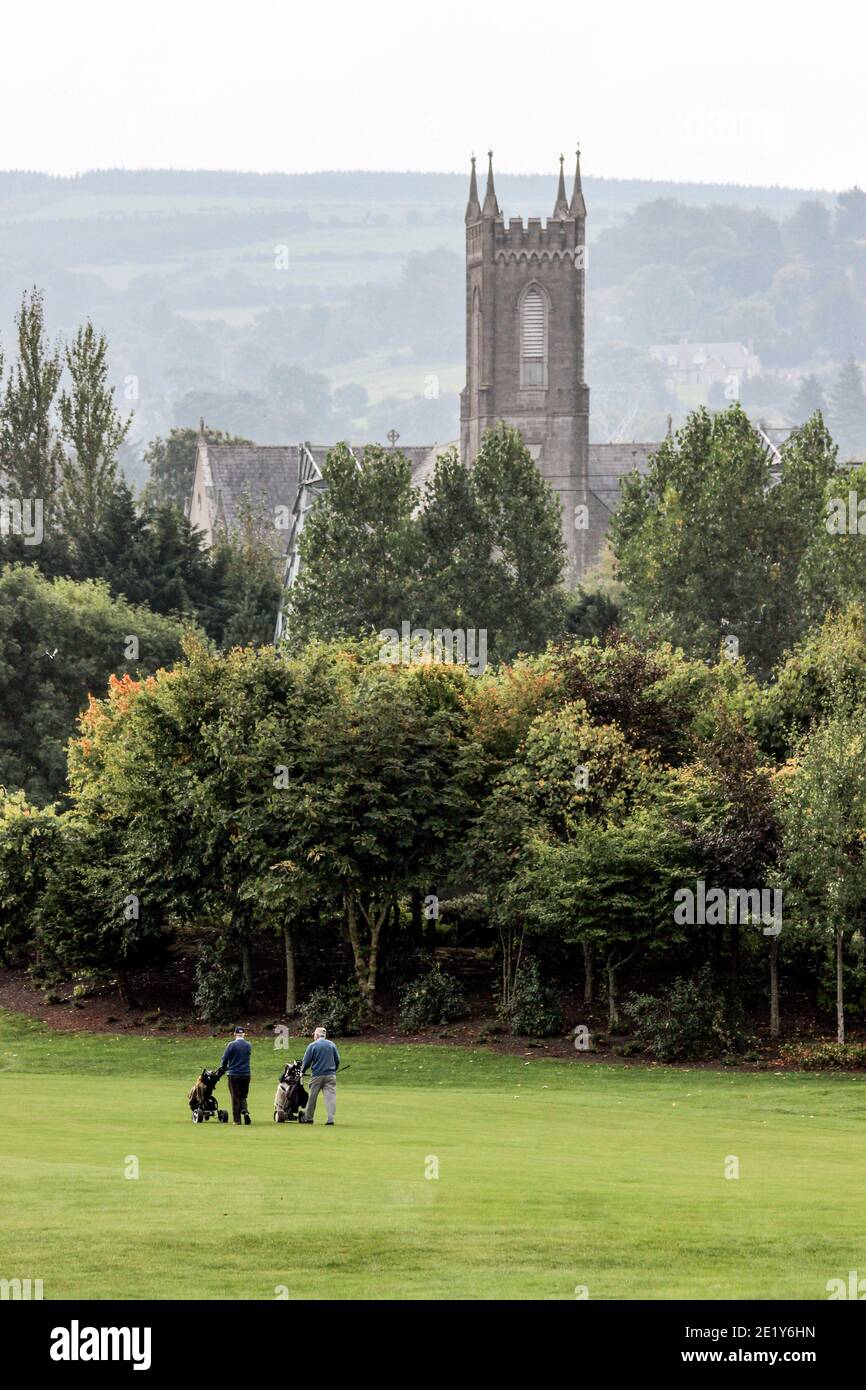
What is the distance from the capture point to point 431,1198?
23391 millimetres

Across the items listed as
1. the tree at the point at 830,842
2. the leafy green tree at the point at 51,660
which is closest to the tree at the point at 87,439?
the leafy green tree at the point at 51,660

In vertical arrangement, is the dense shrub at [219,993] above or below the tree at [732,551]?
below

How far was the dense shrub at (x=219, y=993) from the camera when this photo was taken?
173 feet

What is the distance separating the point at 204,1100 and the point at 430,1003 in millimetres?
19512

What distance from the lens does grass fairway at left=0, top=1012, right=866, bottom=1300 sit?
19141 millimetres

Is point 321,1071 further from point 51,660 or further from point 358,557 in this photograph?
point 358,557

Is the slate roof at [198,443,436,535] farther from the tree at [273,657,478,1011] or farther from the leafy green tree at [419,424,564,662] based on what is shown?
the tree at [273,657,478,1011]

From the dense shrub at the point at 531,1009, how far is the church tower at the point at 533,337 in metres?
88.1

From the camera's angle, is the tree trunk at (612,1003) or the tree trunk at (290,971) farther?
the tree trunk at (290,971)

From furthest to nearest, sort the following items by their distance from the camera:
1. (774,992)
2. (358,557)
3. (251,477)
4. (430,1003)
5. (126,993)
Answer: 1. (251,477)
2. (358,557)
3. (126,993)
4. (430,1003)
5. (774,992)

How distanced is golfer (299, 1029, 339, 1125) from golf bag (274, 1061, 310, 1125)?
0.13 meters

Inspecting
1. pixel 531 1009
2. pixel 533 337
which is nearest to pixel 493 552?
pixel 531 1009

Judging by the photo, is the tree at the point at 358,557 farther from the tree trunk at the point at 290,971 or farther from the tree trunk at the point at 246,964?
the tree trunk at the point at 290,971

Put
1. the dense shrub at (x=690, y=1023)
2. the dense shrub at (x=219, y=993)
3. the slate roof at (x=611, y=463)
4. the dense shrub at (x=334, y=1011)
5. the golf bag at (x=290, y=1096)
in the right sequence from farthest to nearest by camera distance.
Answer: the slate roof at (x=611, y=463) → the dense shrub at (x=219, y=993) → the dense shrub at (x=334, y=1011) → the dense shrub at (x=690, y=1023) → the golf bag at (x=290, y=1096)
